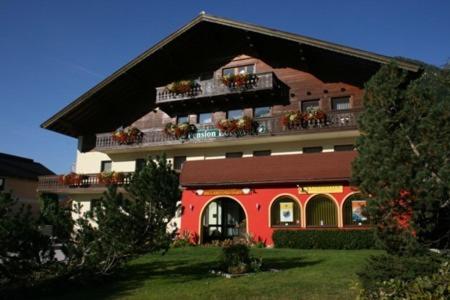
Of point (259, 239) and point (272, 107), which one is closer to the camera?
point (259, 239)

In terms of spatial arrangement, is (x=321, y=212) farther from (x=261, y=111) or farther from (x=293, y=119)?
(x=261, y=111)

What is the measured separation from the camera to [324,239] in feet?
62.8

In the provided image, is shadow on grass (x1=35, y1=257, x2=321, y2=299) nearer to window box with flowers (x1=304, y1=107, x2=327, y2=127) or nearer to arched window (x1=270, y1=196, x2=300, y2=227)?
arched window (x1=270, y1=196, x2=300, y2=227)

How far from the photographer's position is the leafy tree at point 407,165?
8500 millimetres

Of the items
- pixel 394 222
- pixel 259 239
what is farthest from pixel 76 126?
pixel 394 222

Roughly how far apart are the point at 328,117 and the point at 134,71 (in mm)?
12324

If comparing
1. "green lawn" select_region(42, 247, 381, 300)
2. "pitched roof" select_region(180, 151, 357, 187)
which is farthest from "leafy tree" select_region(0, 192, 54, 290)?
"pitched roof" select_region(180, 151, 357, 187)

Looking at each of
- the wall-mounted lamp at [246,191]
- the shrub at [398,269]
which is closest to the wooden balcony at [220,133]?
the wall-mounted lamp at [246,191]

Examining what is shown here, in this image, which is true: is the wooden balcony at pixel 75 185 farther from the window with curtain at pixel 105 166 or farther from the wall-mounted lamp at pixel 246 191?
the wall-mounted lamp at pixel 246 191

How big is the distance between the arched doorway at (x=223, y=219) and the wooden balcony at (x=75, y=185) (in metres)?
7.58

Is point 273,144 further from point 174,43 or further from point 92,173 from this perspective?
point 92,173

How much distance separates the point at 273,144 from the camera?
25.7 m

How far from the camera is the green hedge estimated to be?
1859 centimetres

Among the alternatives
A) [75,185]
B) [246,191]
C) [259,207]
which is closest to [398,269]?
[259,207]
